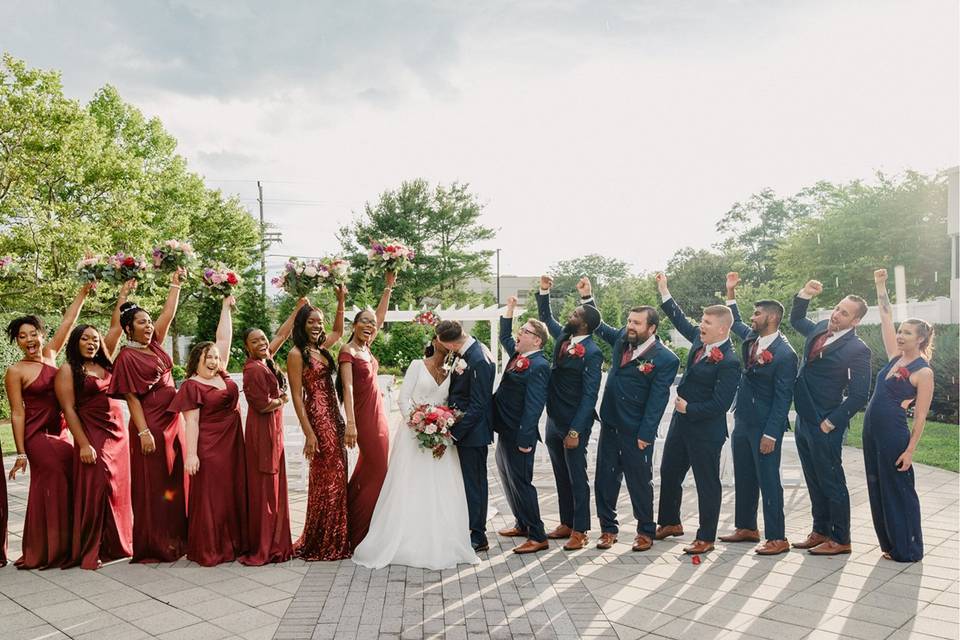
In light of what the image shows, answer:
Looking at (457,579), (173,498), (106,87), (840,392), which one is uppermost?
(106,87)

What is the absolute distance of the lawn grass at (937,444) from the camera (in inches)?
422

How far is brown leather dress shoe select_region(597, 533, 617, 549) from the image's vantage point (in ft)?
20.9

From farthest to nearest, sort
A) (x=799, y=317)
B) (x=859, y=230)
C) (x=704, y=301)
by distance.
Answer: (x=704, y=301) → (x=859, y=230) → (x=799, y=317)

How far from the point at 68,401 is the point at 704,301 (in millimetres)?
50896

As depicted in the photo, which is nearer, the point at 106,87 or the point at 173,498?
the point at 173,498

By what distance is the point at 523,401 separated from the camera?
6371mm

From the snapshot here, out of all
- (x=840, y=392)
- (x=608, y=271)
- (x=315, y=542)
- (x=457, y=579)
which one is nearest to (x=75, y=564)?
(x=315, y=542)

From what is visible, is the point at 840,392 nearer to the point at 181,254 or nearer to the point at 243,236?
the point at 181,254

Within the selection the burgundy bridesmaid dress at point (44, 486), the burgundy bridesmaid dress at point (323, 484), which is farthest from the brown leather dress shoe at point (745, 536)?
the burgundy bridesmaid dress at point (44, 486)

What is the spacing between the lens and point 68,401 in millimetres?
5961

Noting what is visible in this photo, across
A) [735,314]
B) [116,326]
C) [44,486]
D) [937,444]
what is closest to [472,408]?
[735,314]

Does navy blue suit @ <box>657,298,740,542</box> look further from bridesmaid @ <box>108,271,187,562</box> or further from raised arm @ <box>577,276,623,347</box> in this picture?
bridesmaid @ <box>108,271,187,562</box>

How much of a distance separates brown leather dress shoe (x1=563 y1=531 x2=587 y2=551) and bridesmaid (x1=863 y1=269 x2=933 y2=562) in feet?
8.01

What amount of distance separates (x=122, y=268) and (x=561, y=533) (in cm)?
478
